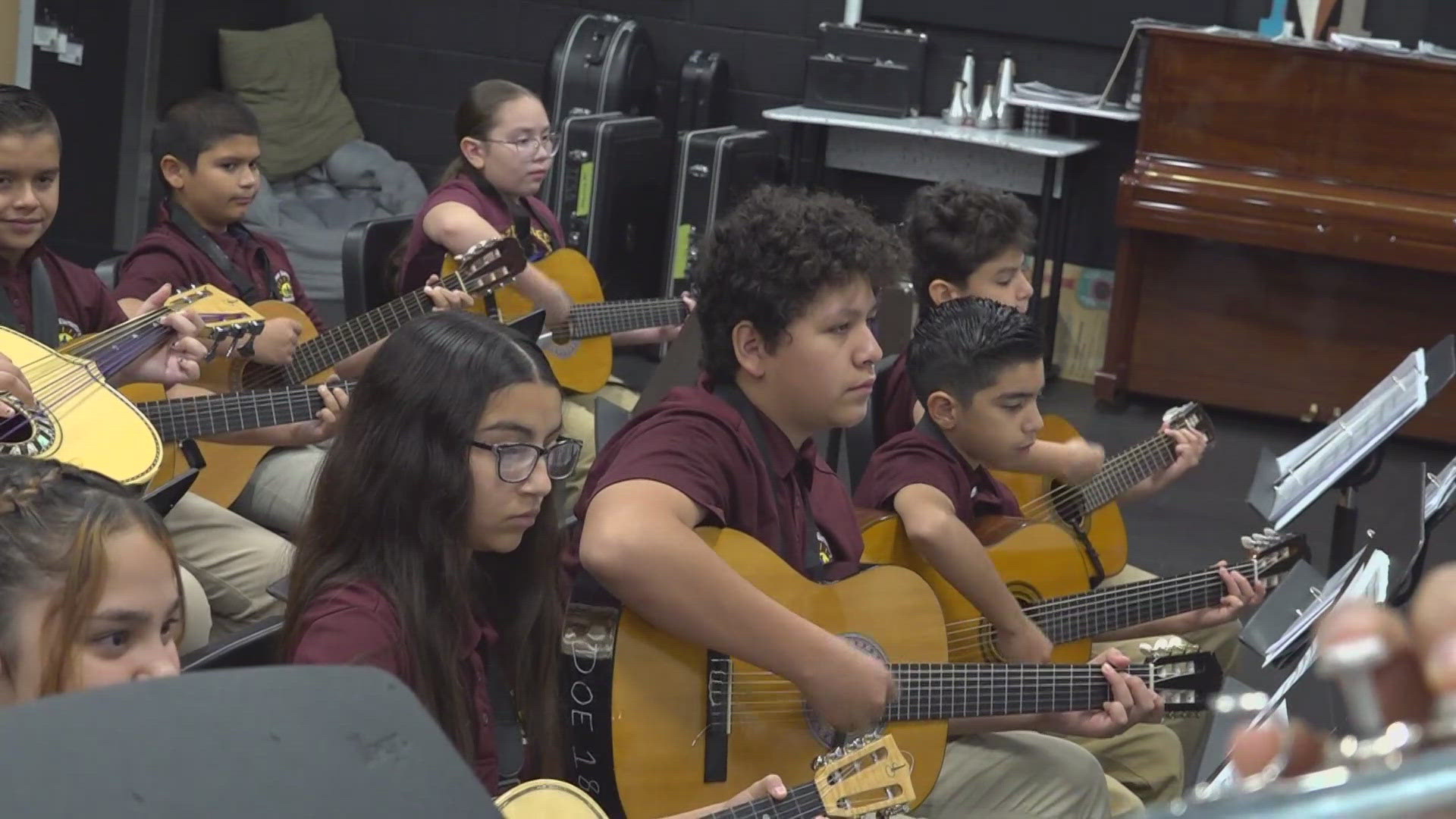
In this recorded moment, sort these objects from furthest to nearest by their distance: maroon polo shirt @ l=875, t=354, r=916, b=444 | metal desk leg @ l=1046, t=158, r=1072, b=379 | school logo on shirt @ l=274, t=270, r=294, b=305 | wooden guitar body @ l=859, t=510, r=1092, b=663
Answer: metal desk leg @ l=1046, t=158, r=1072, b=379 < school logo on shirt @ l=274, t=270, r=294, b=305 < maroon polo shirt @ l=875, t=354, r=916, b=444 < wooden guitar body @ l=859, t=510, r=1092, b=663

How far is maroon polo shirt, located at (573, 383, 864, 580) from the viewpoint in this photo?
2154 millimetres

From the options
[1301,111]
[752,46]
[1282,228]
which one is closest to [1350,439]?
[1282,228]

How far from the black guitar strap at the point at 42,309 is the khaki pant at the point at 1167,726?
1.94 m

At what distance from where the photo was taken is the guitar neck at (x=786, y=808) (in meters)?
1.89

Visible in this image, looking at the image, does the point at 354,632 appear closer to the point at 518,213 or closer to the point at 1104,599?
the point at 1104,599

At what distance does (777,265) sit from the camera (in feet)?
7.75

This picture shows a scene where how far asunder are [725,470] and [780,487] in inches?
5.1

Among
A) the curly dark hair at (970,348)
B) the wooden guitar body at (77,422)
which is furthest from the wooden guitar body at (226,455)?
the curly dark hair at (970,348)

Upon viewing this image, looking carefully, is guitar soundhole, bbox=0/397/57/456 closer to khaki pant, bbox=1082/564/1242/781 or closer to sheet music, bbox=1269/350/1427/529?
khaki pant, bbox=1082/564/1242/781

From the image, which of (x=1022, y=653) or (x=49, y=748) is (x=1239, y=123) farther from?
(x=49, y=748)

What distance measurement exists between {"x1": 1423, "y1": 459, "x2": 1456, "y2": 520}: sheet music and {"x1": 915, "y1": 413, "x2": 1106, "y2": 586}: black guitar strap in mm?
540

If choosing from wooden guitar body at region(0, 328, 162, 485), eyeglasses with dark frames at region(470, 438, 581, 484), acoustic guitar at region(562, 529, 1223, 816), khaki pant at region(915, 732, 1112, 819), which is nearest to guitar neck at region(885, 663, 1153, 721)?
acoustic guitar at region(562, 529, 1223, 816)

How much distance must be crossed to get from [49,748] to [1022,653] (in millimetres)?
1937

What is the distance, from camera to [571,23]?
7.16 meters
